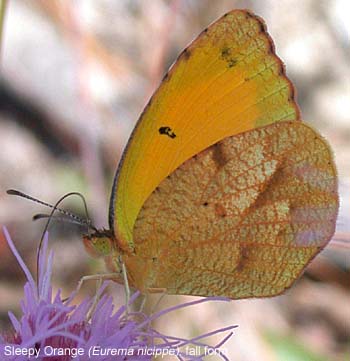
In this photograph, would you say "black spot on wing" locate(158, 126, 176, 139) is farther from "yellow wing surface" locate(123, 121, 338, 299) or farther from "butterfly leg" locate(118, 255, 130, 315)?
"butterfly leg" locate(118, 255, 130, 315)

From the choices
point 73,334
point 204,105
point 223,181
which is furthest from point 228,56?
point 73,334

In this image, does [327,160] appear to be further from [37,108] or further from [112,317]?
[37,108]

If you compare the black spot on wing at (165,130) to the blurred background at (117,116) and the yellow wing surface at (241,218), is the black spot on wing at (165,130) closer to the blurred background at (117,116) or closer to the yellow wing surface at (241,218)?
the yellow wing surface at (241,218)

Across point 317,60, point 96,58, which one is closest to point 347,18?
point 317,60

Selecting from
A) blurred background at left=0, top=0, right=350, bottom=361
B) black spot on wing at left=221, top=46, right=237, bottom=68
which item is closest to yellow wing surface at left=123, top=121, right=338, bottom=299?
black spot on wing at left=221, top=46, right=237, bottom=68

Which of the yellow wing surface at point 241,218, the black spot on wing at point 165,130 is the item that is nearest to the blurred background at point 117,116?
the yellow wing surface at point 241,218

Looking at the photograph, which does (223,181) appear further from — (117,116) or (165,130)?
(117,116)
